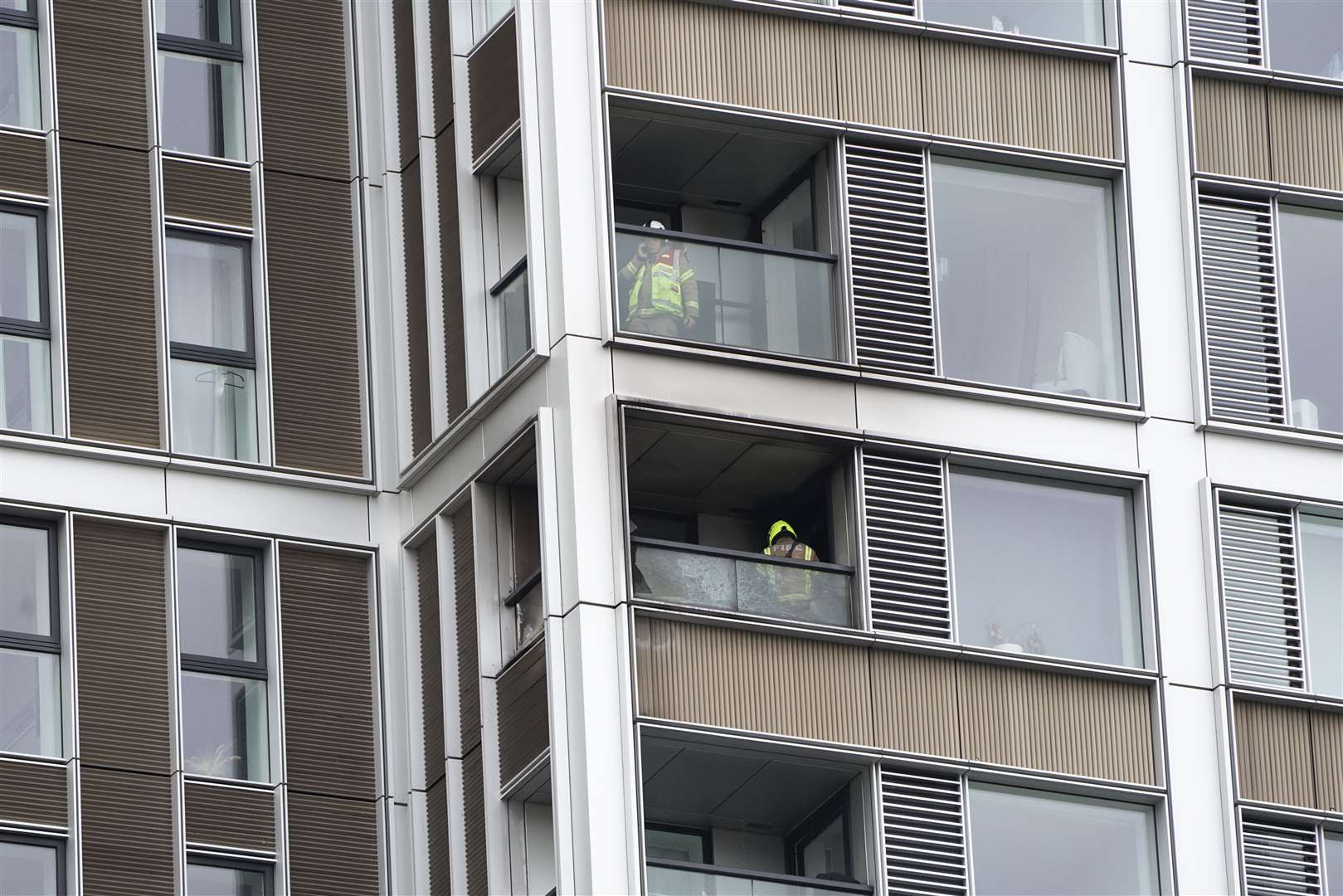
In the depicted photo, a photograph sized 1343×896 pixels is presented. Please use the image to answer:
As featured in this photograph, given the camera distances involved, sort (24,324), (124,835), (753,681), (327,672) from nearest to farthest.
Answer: (753,681)
(124,835)
(327,672)
(24,324)

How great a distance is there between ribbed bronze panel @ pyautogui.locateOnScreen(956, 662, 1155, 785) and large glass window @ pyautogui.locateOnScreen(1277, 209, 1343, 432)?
4024 millimetres

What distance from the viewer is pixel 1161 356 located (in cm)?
4244

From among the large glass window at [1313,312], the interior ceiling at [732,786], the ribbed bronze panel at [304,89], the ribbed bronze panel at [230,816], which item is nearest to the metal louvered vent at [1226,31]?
the large glass window at [1313,312]

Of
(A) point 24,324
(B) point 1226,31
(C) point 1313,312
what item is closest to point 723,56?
(B) point 1226,31

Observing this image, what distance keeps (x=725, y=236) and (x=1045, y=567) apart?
18.4ft

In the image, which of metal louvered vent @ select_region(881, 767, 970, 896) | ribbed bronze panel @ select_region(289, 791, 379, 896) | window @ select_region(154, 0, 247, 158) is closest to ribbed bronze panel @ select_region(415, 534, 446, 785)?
ribbed bronze panel @ select_region(289, 791, 379, 896)

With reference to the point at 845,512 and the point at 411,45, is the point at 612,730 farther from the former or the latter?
the point at 411,45

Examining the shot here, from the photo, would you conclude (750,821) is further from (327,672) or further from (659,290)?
(659,290)

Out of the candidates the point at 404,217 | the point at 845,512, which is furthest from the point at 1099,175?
the point at 404,217

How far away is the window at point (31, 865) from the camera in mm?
41125

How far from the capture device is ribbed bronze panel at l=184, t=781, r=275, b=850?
42000mm

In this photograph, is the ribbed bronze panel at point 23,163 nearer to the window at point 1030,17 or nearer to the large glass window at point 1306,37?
the window at point 1030,17

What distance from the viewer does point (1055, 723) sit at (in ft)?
134

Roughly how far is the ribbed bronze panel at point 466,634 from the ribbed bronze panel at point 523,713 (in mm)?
480
